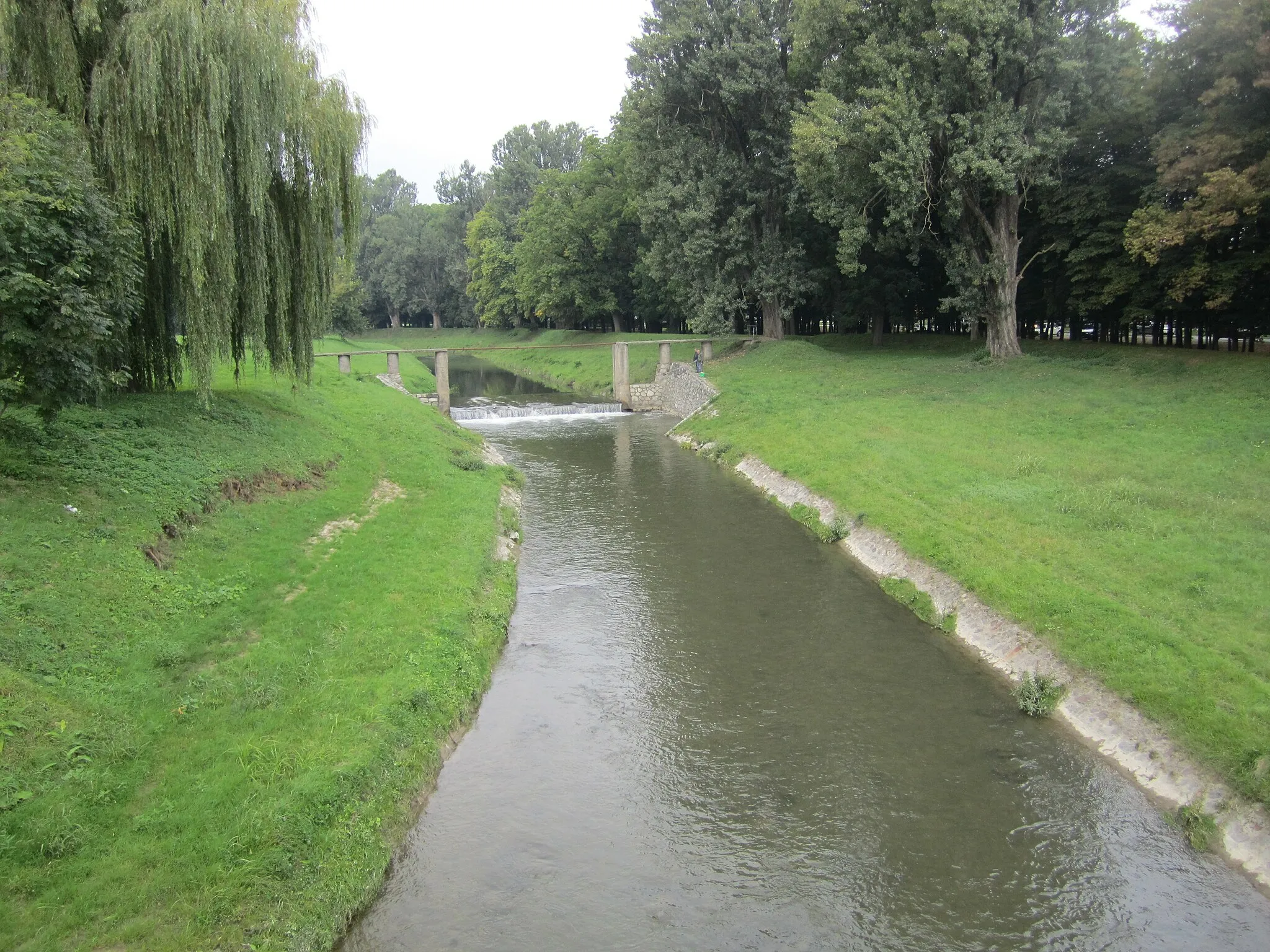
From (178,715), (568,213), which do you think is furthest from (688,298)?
(178,715)

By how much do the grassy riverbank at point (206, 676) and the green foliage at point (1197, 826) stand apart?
917cm

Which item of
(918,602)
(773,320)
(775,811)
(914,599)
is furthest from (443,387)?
(775,811)

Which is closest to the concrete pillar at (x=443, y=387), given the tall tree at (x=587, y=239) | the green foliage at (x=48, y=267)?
the tall tree at (x=587, y=239)

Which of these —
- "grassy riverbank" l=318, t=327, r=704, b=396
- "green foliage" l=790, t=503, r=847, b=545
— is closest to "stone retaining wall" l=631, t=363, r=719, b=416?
"grassy riverbank" l=318, t=327, r=704, b=396

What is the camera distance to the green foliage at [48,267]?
489 inches

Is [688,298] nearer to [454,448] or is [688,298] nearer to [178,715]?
[454,448]

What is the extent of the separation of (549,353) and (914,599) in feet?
192

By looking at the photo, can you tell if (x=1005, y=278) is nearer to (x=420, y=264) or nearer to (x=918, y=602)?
(x=918, y=602)

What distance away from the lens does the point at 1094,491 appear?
1852 cm

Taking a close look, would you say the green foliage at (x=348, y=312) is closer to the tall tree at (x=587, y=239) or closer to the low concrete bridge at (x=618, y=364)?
the tall tree at (x=587, y=239)

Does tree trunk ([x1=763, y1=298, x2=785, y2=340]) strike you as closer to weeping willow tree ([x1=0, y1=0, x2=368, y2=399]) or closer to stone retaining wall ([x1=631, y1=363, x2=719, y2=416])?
stone retaining wall ([x1=631, y1=363, x2=719, y2=416])

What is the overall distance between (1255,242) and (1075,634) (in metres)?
25.7

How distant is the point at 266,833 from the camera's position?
852 centimetres

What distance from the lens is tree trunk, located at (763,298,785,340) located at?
49812 millimetres
